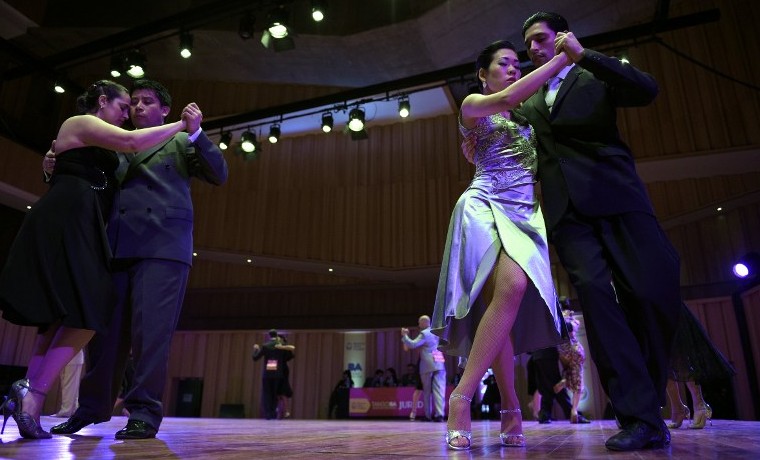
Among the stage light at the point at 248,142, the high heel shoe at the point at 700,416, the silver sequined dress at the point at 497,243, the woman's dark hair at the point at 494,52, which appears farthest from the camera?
the stage light at the point at 248,142

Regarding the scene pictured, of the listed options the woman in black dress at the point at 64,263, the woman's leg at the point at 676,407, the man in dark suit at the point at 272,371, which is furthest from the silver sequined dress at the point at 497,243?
the man in dark suit at the point at 272,371

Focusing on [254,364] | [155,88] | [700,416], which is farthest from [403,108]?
Answer: [254,364]

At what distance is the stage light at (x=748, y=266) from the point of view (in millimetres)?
8219

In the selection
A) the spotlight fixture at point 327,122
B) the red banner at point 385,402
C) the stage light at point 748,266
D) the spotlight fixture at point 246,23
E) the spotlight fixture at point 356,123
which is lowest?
the red banner at point 385,402

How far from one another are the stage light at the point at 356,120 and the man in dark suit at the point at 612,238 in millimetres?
7387

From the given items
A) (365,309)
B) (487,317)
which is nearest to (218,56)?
(365,309)

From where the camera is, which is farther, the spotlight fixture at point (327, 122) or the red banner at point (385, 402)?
the red banner at point (385, 402)

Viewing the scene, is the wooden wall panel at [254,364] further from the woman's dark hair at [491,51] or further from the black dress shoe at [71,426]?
the woman's dark hair at [491,51]

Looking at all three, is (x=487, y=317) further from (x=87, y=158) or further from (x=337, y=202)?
(x=337, y=202)

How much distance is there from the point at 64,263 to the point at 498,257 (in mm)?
1542

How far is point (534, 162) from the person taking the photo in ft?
6.36

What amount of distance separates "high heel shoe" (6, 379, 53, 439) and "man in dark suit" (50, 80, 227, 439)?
29 centimetres

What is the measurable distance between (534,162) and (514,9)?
276 inches

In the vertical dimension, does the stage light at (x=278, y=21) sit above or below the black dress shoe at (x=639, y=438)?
above
